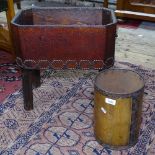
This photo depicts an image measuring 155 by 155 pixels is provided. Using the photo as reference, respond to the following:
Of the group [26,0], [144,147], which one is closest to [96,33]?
[144,147]

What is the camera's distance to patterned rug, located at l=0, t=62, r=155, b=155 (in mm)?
1871

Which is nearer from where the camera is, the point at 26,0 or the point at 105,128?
the point at 105,128

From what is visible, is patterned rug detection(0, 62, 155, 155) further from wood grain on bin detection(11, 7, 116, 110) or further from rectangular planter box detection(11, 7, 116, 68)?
rectangular planter box detection(11, 7, 116, 68)

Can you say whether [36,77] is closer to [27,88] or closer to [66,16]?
[27,88]

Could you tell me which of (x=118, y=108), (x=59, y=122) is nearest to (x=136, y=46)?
(x=59, y=122)

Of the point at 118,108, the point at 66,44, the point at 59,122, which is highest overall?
the point at 66,44

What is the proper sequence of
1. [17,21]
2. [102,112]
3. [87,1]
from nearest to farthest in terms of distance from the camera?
[102,112] → [17,21] → [87,1]

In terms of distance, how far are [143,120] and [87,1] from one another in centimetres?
323

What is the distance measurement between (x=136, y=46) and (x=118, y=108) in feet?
6.14

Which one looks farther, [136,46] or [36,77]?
[136,46]

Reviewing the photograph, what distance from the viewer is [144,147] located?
1886mm

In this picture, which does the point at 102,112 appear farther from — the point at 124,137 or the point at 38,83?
the point at 38,83

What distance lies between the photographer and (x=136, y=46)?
3.44 m

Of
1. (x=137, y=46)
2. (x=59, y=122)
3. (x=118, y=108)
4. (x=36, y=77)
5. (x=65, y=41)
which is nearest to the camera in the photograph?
(x=118, y=108)
